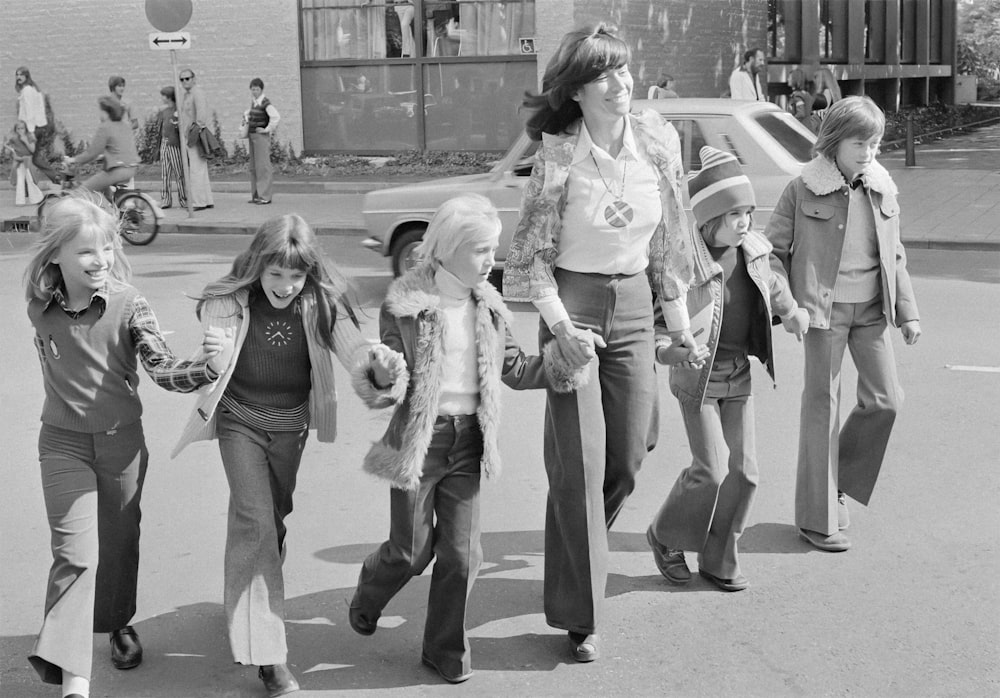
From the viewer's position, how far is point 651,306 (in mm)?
4559

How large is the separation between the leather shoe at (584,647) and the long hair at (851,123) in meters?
2.25

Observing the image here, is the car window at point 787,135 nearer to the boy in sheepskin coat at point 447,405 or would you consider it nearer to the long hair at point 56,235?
the boy in sheepskin coat at point 447,405

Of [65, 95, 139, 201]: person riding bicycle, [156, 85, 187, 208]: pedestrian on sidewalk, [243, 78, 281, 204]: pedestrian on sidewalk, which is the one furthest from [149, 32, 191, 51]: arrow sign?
[243, 78, 281, 204]: pedestrian on sidewalk

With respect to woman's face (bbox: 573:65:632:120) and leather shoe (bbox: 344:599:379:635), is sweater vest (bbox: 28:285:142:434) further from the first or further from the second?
woman's face (bbox: 573:65:632:120)

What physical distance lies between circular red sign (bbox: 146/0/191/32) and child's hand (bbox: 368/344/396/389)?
14807 millimetres

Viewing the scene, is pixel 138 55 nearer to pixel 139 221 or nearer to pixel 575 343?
pixel 139 221

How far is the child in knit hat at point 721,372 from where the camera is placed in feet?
16.0

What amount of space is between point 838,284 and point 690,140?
5.55 meters

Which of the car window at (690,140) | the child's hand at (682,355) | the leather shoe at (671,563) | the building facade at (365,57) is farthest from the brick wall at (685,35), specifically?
the child's hand at (682,355)

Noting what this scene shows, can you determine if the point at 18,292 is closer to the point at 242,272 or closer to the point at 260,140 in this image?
the point at 260,140

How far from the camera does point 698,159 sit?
34.6ft

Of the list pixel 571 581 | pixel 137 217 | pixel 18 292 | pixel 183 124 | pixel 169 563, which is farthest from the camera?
pixel 183 124

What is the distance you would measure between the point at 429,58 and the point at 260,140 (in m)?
4.73

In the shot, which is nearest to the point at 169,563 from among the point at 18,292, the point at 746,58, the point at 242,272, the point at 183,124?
the point at 242,272
